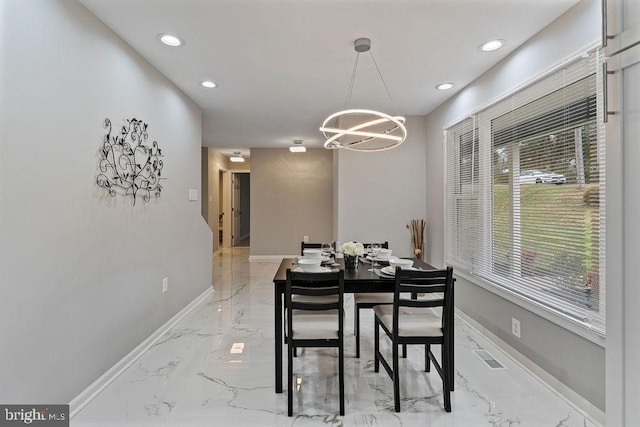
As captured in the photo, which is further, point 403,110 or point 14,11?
point 403,110

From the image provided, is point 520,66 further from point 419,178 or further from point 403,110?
point 419,178

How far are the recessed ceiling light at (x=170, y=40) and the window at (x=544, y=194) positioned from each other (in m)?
2.64

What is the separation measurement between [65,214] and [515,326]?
3.22 meters

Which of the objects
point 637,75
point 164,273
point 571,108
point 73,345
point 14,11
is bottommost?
point 73,345

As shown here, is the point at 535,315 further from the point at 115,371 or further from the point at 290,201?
the point at 290,201

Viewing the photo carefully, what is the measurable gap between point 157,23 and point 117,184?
117 centimetres

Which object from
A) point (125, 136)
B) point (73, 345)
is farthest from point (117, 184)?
point (73, 345)

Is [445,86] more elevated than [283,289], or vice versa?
[445,86]

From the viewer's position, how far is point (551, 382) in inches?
90.0

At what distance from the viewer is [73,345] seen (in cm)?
207

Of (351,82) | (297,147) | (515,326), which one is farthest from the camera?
(297,147)

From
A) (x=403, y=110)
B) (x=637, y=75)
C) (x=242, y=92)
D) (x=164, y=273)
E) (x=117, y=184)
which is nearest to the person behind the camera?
(x=637, y=75)

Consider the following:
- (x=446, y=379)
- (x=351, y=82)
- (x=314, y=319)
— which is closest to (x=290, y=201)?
(x=351, y=82)

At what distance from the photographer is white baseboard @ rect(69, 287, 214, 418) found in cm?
207
